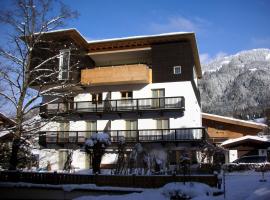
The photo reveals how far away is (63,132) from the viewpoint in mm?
35000

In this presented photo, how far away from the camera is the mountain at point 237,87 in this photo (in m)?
130

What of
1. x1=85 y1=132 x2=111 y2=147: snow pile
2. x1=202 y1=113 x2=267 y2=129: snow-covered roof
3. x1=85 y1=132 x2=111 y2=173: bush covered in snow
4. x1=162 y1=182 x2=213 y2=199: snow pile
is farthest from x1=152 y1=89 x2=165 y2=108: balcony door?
x1=162 y1=182 x2=213 y2=199: snow pile

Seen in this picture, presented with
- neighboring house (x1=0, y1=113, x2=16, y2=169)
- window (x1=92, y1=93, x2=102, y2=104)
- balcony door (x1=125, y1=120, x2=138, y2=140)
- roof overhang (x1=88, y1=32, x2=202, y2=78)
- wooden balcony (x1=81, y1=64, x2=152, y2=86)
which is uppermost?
roof overhang (x1=88, y1=32, x2=202, y2=78)

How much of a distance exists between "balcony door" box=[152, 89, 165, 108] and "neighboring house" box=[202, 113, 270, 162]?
834 cm

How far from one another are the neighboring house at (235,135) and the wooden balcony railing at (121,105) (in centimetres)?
788

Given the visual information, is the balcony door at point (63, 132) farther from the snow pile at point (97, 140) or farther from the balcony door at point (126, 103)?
the snow pile at point (97, 140)

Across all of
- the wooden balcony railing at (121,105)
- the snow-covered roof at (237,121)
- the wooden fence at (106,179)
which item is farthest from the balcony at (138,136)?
the wooden fence at (106,179)

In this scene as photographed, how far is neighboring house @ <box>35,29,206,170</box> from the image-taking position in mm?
32750

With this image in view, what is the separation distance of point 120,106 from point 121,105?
16cm

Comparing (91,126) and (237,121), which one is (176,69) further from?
(237,121)

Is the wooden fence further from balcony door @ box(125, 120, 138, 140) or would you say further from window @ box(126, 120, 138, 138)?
window @ box(126, 120, 138, 138)

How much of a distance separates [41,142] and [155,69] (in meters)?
12.9

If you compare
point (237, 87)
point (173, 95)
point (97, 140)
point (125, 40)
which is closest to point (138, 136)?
point (173, 95)

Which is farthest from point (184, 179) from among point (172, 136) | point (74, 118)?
point (74, 118)
